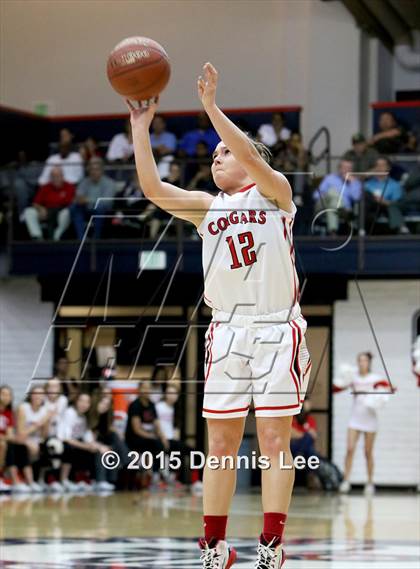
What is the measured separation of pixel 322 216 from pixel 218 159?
9186mm

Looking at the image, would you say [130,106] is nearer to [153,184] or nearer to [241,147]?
[153,184]

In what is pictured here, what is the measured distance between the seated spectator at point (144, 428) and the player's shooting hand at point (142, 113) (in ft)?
27.8

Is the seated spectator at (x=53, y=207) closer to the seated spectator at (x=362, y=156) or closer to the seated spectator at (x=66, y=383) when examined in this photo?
the seated spectator at (x=66, y=383)

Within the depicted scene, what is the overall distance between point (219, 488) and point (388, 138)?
10575 millimetres

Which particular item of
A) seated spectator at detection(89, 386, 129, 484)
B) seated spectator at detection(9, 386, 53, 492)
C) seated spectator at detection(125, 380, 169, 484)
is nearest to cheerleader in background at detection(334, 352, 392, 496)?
seated spectator at detection(125, 380, 169, 484)

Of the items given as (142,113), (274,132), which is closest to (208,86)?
(142,113)

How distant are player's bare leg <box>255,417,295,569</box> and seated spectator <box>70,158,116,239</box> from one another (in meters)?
10.1

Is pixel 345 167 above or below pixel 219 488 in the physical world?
above

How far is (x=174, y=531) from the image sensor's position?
29.3ft

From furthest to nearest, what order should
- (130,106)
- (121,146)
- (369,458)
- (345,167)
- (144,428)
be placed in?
(121,146) < (369,458) < (345,167) < (144,428) < (130,106)

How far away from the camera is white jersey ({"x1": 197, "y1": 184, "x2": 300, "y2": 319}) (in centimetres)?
488

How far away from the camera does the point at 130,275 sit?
50.9 feet

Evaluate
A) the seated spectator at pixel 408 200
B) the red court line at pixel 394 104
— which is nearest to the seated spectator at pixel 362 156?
the seated spectator at pixel 408 200

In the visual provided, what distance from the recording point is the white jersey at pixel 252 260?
4879 mm
